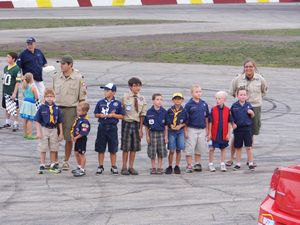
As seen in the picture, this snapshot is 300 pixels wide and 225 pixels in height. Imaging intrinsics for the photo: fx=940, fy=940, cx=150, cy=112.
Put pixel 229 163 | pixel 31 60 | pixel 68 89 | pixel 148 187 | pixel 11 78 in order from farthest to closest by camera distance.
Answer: pixel 31 60, pixel 11 78, pixel 229 163, pixel 68 89, pixel 148 187

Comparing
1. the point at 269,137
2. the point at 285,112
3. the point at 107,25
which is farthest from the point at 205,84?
the point at 107,25

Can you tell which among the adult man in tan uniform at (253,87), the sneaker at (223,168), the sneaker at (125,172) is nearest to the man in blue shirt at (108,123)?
the sneaker at (125,172)

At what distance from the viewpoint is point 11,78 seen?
1847 centimetres

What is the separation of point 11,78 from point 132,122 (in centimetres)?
468

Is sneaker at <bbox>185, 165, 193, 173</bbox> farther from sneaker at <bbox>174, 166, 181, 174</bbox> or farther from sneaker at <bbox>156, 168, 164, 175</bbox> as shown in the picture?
sneaker at <bbox>156, 168, 164, 175</bbox>

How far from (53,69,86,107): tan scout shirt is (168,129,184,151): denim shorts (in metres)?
1.64

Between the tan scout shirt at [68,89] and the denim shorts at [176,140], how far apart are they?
5.38ft

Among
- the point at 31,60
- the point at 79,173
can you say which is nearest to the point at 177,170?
the point at 79,173

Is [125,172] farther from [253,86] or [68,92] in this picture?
[253,86]

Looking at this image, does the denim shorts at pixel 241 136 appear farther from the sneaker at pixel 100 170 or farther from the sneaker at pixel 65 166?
the sneaker at pixel 65 166

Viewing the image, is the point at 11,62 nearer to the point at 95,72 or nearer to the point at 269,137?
the point at 269,137

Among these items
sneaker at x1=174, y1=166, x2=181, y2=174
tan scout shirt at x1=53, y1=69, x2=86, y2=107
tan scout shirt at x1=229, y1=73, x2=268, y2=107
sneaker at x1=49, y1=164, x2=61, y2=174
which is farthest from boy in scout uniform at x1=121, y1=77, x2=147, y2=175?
tan scout shirt at x1=229, y1=73, x2=268, y2=107

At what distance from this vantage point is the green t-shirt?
725 inches

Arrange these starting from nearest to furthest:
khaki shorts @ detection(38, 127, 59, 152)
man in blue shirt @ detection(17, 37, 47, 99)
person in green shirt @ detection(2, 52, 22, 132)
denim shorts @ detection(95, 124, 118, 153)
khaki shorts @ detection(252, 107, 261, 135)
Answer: denim shorts @ detection(95, 124, 118, 153)
khaki shorts @ detection(38, 127, 59, 152)
khaki shorts @ detection(252, 107, 261, 135)
person in green shirt @ detection(2, 52, 22, 132)
man in blue shirt @ detection(17, 37, 47, 99)
